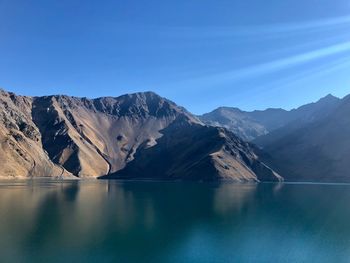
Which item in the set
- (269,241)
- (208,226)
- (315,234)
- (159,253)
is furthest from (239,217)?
(159,253)

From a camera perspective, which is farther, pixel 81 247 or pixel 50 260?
pixel 81 247

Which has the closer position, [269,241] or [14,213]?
[269,241]

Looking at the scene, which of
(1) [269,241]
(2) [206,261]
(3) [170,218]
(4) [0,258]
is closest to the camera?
(4) [0,258]

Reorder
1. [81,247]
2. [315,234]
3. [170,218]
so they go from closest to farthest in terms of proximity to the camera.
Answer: [81,247], [315,234], [170,218]

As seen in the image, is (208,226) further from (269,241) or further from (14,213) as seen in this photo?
(14,213)

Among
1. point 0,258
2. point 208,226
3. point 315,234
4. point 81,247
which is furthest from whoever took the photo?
point 208,226

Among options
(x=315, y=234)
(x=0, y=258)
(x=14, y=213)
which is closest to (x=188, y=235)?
(x=315, y=234)

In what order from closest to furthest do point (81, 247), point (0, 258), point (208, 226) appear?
point (0, 258) → point (81, 247) → point (208, 226)

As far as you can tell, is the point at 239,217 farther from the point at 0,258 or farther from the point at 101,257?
the point at 0,258

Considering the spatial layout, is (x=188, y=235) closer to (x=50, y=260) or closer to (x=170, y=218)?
(x=170, y=218)
